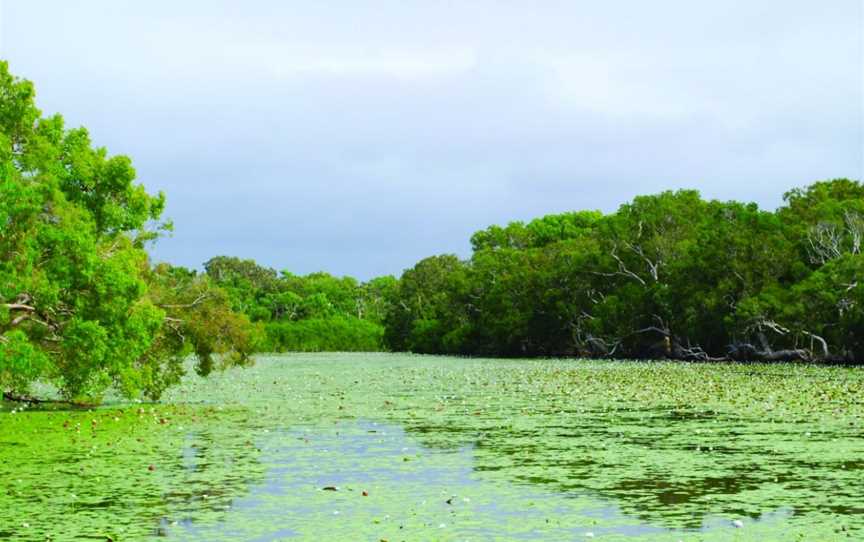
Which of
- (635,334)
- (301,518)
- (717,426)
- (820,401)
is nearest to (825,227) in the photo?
(635,334)

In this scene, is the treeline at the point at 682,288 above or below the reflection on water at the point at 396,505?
above

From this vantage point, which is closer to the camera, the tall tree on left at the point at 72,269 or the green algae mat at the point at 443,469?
the green algae mat at the point at 443,469

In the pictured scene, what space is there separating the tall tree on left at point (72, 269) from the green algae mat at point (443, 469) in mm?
1657

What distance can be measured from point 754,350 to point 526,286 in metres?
37.3

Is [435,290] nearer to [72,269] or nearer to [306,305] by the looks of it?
[306,305]

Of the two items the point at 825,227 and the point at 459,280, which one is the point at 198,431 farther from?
the point at 459,280

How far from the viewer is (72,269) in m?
30.8

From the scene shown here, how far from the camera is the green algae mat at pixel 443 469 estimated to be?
1458 centimetres

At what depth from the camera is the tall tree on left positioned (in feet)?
94.5

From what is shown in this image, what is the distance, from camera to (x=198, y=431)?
27.8 m

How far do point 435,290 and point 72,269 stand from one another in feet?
367

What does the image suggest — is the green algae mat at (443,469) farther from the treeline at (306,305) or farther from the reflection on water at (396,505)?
the treeline at (306,305)

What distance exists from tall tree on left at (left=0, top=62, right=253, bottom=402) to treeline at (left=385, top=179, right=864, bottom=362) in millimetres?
43238

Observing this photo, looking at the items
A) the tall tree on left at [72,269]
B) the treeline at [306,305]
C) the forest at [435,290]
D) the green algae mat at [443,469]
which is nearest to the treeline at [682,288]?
the forest at [435,290]
